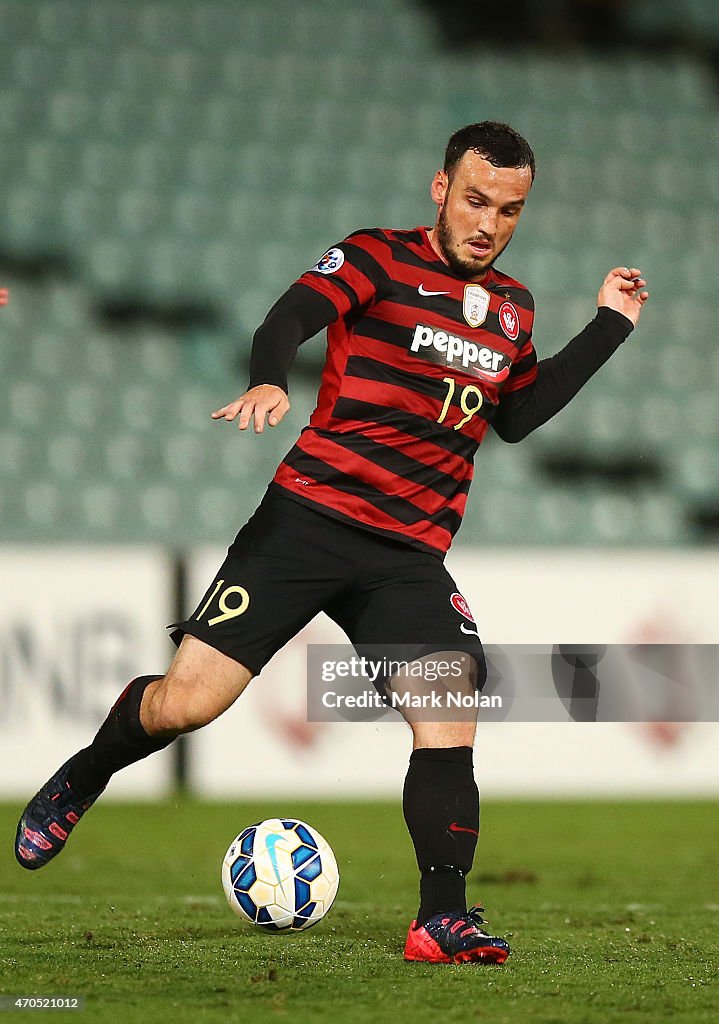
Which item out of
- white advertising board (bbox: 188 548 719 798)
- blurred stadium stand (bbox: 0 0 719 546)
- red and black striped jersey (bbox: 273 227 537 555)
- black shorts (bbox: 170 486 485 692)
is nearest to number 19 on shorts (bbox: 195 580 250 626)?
black shorts (bbox: 170 486 485 692)

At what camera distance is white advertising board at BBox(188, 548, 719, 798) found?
830 centimetres

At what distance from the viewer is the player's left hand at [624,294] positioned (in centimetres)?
441

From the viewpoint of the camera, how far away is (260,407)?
10.8 ft

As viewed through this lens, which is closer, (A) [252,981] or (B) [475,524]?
(A) [252,981]

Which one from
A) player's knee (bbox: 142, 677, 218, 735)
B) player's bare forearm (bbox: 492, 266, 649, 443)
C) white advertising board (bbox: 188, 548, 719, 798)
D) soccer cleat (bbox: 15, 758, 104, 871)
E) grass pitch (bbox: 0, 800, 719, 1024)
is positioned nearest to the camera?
grass pitch (bbox: 0, 800, 719, 1024)

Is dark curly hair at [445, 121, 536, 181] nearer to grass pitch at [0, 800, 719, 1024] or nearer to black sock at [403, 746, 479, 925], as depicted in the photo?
black sock at [403, 746, 479, 925]

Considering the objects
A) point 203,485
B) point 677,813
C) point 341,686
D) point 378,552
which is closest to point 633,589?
point 677,813

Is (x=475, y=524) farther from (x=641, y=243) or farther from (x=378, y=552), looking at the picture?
(x=378, y=552)

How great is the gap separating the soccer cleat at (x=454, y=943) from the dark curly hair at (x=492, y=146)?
1.82 m

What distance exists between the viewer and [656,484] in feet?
35.4

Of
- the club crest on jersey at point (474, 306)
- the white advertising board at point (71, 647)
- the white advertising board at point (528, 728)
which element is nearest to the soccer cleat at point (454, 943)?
the club crest on jersey at point (474, 306)

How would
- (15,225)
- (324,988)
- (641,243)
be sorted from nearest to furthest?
(324,988), (15,225), (641,243)

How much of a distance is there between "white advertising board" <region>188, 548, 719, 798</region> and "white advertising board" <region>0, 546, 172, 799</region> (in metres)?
0.28

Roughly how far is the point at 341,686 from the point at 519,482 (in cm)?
347
